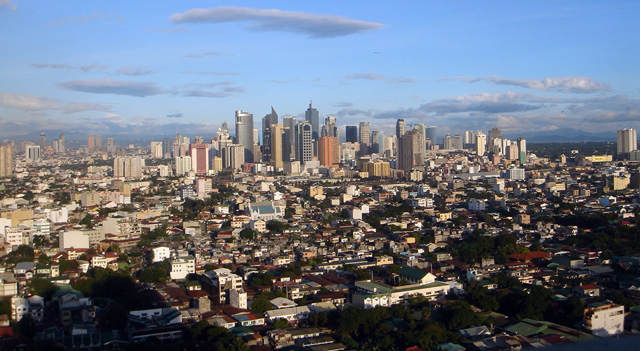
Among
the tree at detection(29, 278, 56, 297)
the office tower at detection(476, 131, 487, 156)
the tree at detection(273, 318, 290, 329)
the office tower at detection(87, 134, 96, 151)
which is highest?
the office tower at detection(87, 134, 96, 151)

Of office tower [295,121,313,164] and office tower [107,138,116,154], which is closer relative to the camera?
office tower [295,121,313,164]

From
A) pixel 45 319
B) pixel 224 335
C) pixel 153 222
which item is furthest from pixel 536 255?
pixel 153 222

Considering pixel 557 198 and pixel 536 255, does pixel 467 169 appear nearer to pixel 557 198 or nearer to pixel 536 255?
pixel 557 198

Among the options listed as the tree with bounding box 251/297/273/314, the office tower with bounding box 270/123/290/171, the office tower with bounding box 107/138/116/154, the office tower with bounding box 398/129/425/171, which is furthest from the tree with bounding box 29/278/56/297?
the office tower with bounding box 107/138/116/154

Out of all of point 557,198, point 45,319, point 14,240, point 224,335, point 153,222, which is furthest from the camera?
point 557,198

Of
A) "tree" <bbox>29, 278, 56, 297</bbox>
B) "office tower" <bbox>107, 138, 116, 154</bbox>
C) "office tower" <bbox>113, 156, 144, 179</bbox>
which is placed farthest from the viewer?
"office tower" <bbox>107, 138, 116, 154</bbox>

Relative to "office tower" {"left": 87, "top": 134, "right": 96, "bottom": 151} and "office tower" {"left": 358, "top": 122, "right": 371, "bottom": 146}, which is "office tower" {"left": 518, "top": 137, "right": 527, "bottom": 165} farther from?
"office tower" {"left": 87, "top": 134, "right": 96, "bottom": 151}

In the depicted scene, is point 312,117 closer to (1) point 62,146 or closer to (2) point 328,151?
(2) point 328,151

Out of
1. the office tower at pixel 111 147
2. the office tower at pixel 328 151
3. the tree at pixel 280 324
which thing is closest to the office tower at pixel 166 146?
the office tower at pixel 111 147

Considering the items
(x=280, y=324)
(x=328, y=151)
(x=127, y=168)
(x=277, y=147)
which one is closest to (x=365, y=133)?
(x=328, y=151)
